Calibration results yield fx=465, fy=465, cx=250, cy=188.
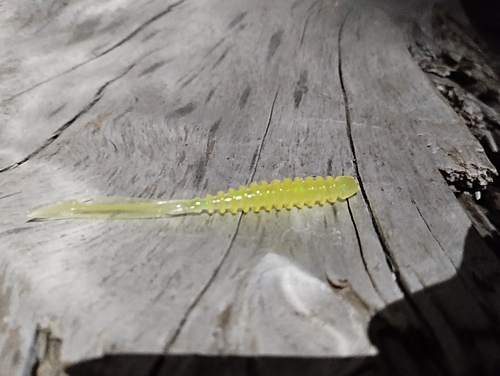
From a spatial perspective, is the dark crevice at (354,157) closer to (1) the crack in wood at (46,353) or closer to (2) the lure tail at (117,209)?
(2) the lure tail at (117,209)

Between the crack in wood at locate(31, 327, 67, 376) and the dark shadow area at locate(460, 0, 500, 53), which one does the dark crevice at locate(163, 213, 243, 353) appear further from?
the dark shadow area at locate(460, 0, 500, 53)

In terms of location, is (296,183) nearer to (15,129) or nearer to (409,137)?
(409,137)

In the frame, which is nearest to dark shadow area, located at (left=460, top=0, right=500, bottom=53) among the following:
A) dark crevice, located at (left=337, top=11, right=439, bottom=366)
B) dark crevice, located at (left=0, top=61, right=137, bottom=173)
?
dark crevice, located at (left=337, top=11, right=439, bottom=366)

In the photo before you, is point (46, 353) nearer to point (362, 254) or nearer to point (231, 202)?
point (231, 202)

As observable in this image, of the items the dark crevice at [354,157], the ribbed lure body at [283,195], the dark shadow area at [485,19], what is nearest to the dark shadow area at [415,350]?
the dark crevice at [354,157]

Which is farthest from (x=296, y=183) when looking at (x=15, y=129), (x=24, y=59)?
(x=24, y=59)

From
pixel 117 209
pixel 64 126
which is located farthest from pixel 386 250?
pixel 64 126
